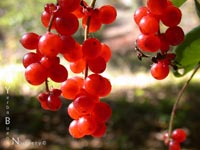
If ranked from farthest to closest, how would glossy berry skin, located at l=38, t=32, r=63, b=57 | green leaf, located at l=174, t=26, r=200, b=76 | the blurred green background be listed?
the blurred green background < green leaf, located at l=174, t=26, r=200, b=76 < glossy berry skin, located at l=38, t=32, r=63, b=57

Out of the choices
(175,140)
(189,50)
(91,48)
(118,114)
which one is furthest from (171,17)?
(118,114)

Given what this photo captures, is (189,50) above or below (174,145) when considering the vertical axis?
above

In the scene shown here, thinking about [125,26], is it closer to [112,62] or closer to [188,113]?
[112,62]

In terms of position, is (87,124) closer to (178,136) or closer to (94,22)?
(94,22)

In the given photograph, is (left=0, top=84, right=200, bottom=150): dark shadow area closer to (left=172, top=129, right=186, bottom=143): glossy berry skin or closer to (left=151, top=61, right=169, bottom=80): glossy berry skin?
(left=172, top=129, right=186, bottom=143): glossy berry skin

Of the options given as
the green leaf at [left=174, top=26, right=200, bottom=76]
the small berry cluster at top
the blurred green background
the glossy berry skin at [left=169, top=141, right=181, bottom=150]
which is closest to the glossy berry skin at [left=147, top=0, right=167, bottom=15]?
the small berry cluster at top

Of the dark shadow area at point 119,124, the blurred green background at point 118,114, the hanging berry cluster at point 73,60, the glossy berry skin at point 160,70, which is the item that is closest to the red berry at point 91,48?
the hanging berry cluster at point 73,60
